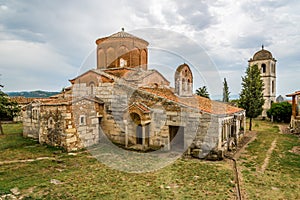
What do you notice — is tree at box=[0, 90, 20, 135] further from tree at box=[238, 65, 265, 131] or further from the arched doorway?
tree at box=[238, 65, 265, 131]

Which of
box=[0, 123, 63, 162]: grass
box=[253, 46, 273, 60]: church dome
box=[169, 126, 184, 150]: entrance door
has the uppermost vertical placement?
box=[253, 46, 273, 60]: church dome

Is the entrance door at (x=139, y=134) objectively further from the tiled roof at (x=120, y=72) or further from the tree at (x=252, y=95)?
the tree at (x=252, y=95)

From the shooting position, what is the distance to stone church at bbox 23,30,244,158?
31.3 feet

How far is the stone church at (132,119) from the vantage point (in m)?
9.55

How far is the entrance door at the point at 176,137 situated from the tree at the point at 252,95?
11079 mm

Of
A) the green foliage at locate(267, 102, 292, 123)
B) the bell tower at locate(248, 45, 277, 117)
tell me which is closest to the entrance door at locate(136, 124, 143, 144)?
the green foliage at locate(267, 102, 292, 123)

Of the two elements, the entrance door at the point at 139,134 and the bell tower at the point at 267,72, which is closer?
the entrance door at the point at 139,134

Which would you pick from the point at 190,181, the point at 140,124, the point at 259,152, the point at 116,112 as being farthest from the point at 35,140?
the point at 259,152

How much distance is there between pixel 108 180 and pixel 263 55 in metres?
30.9

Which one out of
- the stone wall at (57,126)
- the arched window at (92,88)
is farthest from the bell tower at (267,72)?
the stone wall at (57,126)

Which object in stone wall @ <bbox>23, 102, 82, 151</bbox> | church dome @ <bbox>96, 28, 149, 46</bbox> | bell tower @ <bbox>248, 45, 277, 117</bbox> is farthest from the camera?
bell tower @ <bbox>248, 45, 277, 117</bbox>

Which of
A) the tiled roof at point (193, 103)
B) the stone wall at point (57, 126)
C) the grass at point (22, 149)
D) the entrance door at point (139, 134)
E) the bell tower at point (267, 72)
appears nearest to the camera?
the grass at point (22, 149)

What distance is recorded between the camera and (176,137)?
10648mm

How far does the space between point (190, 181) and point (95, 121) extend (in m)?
6.57
